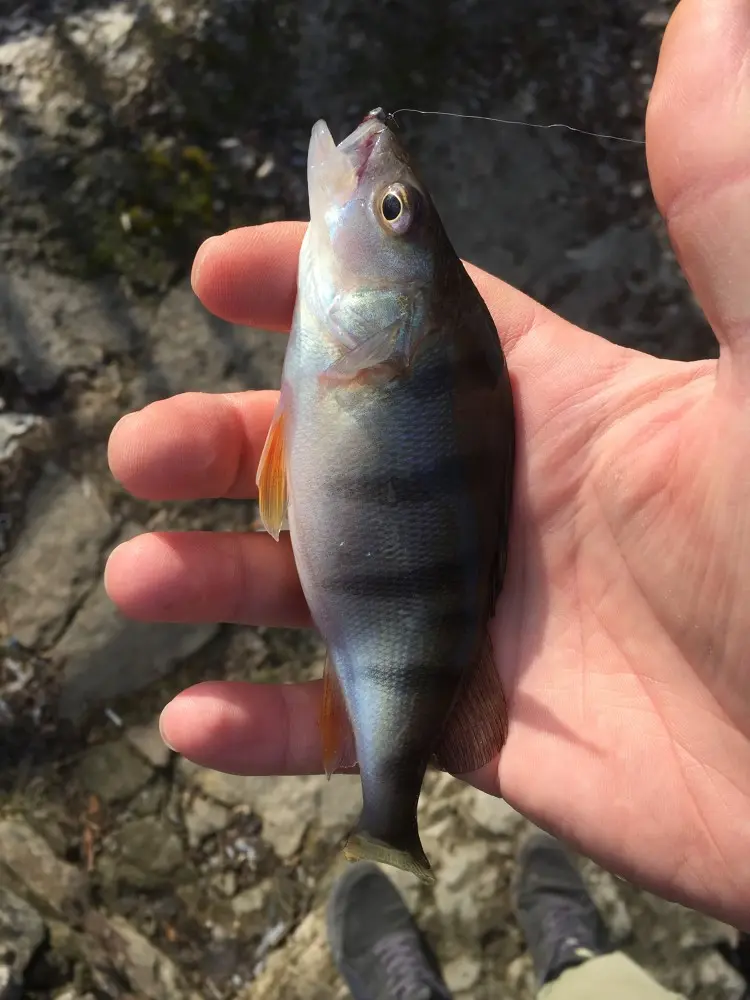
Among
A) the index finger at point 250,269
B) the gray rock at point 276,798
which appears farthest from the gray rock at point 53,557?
the index finger at point 250,269

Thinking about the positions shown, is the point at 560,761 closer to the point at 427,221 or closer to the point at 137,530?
the point at 427,221

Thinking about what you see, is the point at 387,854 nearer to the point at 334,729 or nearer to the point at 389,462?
the point at 334,729

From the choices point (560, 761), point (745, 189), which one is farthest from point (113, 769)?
point (745, 189)

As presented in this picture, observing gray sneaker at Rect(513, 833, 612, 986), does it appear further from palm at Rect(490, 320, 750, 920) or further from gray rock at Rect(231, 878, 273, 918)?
palm at Rect(490, 320, 750, 920)

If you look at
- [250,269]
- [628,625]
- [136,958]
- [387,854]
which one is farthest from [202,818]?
[250,269]

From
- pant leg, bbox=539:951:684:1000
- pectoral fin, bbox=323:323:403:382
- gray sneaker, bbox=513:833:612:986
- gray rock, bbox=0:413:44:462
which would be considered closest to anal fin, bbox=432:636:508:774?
pectoral fin, bbox=323:323:403:382
